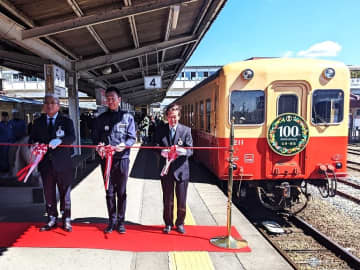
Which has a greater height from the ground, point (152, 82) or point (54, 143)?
point (152, 82)

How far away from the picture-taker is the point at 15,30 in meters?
5.18

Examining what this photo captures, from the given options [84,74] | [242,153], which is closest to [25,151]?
[242,153]

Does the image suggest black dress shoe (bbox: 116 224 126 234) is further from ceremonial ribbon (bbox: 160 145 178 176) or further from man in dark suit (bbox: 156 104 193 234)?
ceremonial ribbon (bbox: 160 145 178 176)

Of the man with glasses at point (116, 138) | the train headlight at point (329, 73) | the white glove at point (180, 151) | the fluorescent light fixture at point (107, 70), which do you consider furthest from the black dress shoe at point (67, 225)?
the fluorescent light fixture at point (107, 70)

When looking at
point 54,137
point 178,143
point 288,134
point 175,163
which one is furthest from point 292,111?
point 54,137

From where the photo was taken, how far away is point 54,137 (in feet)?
11.9

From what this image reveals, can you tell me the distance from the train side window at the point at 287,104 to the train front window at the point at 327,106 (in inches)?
13.1


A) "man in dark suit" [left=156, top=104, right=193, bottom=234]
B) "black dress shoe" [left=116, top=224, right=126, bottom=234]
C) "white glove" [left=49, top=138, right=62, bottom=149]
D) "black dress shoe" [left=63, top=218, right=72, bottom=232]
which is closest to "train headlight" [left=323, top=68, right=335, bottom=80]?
"man in dark suit" [left=156, top=104, right=193, bottom=234]

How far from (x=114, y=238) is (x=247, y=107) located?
3369 millimetres

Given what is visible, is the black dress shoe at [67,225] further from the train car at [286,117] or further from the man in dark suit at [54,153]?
the train car at [286,117]

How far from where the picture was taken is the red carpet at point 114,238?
333 cm

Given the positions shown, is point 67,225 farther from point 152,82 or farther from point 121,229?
point 152,82

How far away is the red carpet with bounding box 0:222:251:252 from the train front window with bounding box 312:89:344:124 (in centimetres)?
288

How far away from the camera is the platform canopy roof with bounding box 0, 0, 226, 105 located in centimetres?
515
